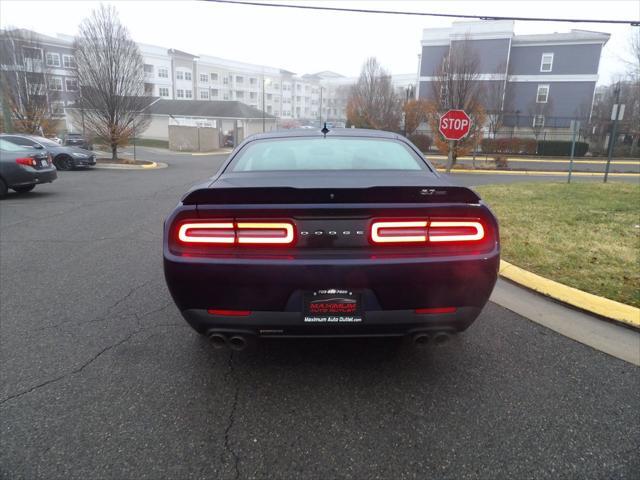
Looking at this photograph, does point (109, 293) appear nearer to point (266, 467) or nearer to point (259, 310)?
point (259, 310)

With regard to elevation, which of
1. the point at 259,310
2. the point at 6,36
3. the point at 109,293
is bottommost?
the point at 109,293

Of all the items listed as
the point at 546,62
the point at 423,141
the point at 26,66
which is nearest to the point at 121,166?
the point at 26,66

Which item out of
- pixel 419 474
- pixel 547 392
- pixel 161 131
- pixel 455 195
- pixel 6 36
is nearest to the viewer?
pixel 419 474

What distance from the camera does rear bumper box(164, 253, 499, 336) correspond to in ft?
7.33

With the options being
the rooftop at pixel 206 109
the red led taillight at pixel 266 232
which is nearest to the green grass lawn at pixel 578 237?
the red led taillight at pixel 266 232

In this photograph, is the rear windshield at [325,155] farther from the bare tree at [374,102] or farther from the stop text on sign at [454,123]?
the bare tree at [374,102]

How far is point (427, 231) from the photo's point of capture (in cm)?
231

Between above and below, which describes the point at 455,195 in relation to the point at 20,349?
above

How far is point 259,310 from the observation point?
7.62 ft

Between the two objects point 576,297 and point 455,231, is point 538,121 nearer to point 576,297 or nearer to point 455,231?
point 576,297

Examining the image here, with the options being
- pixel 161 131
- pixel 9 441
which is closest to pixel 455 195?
pixel 9 441

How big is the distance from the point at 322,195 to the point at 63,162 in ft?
62.0

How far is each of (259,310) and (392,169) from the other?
1448mm

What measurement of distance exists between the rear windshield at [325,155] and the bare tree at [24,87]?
25.4 metres
